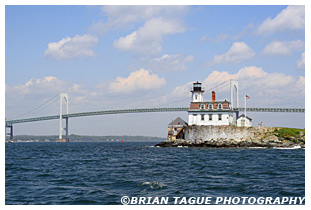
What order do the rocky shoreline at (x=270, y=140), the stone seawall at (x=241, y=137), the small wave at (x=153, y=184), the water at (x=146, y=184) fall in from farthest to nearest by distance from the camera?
the stone seawall at (x=241, y=137), the rocky shoreline at (x=270, y=140), the small wave at (x=153, y=184), the water at (x=146, y=184)

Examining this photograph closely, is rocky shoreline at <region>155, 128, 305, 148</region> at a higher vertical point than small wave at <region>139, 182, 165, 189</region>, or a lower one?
higher

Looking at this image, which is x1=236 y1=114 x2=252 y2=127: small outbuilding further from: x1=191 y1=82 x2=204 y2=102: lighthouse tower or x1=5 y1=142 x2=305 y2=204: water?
x1=5 y1=142 x2=305 y2=204: water

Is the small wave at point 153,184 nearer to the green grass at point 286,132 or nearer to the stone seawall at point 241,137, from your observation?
the stone seawall at point 241,137

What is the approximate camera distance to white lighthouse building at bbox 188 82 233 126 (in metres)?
57.4

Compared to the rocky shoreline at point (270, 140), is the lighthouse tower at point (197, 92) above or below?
above

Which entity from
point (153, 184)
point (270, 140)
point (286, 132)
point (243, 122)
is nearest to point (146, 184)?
point (153, 184)

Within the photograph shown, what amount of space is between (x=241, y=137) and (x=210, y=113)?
657 cm

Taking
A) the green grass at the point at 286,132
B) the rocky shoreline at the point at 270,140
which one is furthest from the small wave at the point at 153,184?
the green grass at the point at 286,132

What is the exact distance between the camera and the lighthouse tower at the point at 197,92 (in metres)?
60.8

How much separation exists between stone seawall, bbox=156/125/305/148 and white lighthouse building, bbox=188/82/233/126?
6.19 feet

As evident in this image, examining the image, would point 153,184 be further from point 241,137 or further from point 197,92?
point 197,92

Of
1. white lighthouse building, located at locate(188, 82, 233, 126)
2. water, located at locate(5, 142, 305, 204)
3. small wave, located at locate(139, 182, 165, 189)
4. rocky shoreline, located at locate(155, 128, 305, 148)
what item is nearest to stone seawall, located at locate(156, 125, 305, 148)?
rocky shoreline, located at locate(155, 128, 305, 148)

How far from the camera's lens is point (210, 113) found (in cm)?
5788

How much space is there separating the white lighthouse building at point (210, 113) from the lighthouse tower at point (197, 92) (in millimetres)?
1240
